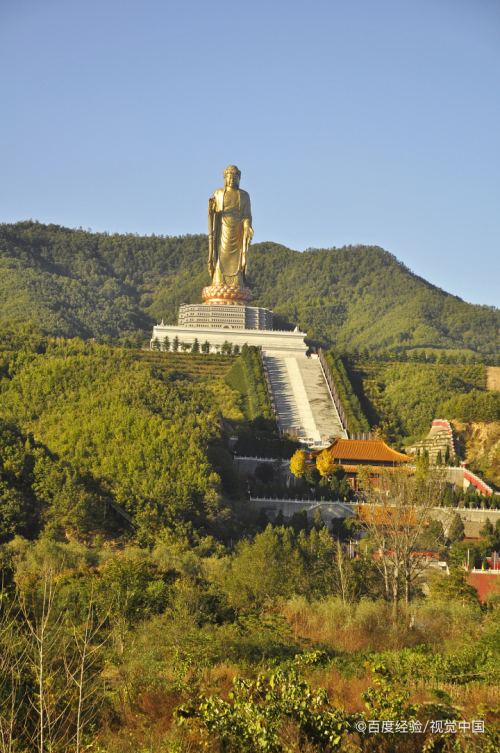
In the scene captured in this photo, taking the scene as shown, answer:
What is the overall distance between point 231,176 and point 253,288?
45020 millimetres

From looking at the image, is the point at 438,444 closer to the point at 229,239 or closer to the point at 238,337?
the point at 238,337

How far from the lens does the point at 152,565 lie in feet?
80.8

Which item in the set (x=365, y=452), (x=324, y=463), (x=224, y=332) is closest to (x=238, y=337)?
(x=224, y=332)

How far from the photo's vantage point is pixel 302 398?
52.1 m

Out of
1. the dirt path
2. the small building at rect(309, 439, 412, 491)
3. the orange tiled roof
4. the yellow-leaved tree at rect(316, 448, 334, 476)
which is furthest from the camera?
the dirt path

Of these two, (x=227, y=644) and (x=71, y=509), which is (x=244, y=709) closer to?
(x=227, y=644)

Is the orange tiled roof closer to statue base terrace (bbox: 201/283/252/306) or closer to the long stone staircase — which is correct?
the long stone staircase

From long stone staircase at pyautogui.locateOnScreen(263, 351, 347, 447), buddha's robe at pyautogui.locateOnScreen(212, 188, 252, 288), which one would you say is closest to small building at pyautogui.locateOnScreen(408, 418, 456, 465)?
long stone staircase at pyautogui.locateOnScreen(263, 351, 347, 447)

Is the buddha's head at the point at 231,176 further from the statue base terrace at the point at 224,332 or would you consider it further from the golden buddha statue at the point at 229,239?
the statue base terrace at the point at 224,332

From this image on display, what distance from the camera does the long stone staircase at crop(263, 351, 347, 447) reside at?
48375mm

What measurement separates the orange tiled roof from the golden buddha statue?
71.1ft

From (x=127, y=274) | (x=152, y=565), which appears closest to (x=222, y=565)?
(x=152, y=565)

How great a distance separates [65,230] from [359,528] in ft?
271

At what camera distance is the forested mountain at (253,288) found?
291 ft
